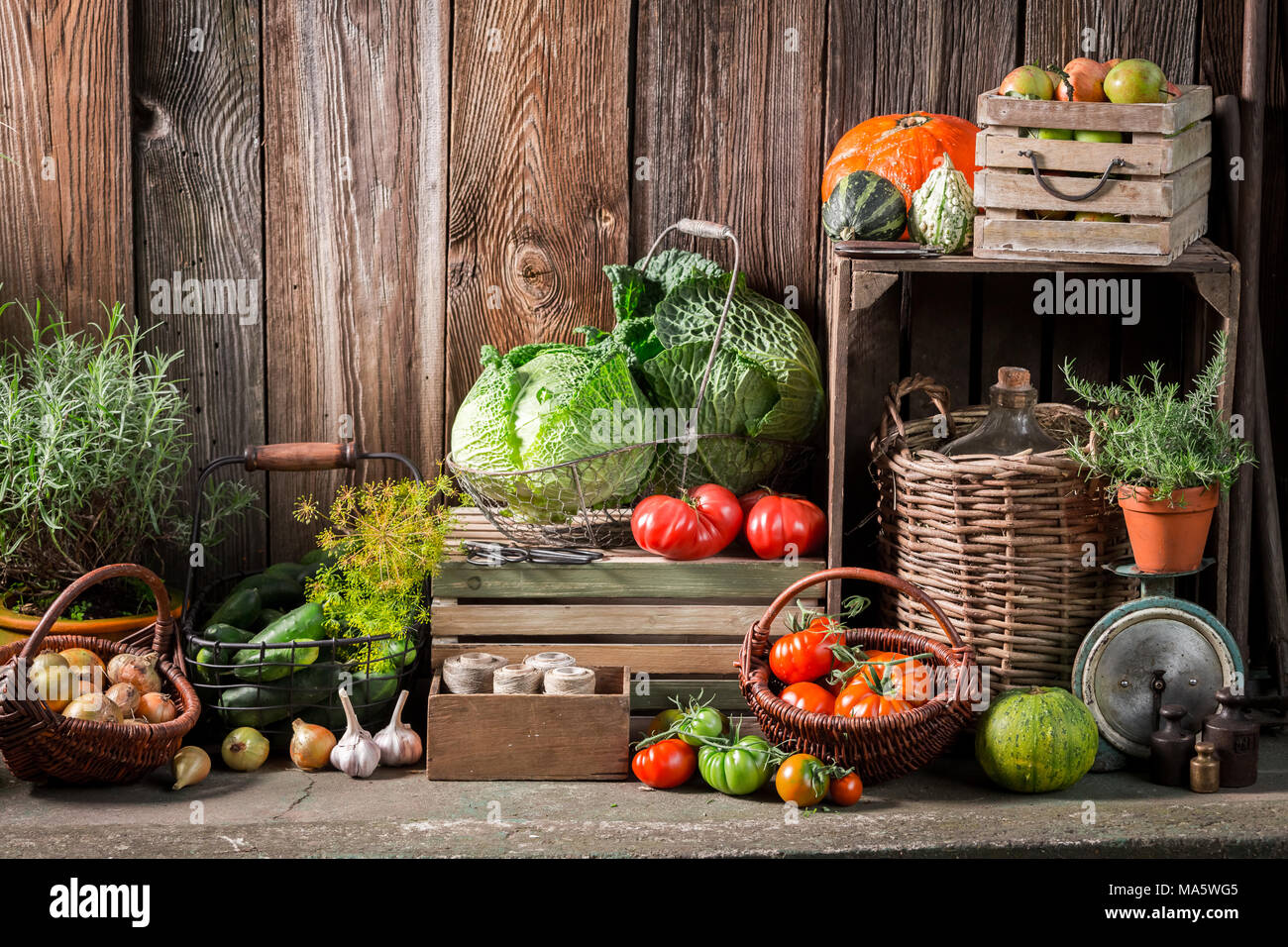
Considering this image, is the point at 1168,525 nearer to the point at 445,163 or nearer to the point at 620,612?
the point at 620,612

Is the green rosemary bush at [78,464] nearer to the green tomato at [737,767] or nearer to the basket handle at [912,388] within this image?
the green tomato at [737,767]

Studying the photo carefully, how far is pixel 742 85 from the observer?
12.7 feet

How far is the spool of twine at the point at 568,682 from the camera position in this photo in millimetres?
3160

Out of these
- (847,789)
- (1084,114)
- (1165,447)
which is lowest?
(847,789)

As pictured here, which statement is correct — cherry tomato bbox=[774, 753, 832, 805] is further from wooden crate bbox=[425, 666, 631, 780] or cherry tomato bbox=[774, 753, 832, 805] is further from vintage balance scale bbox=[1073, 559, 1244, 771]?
vintage balance scale bbox=[1073, 559, 1244, 771]

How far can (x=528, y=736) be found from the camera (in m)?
3.15

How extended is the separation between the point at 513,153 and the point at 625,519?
1257 millimetres

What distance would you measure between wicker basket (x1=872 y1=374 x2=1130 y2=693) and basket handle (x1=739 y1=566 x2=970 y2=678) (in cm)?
13

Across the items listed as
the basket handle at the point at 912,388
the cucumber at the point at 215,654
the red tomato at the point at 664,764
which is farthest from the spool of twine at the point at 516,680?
the basket handle at the point at 912,388

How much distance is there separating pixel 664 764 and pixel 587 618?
52 cm

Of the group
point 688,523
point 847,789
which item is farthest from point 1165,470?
point 688,523

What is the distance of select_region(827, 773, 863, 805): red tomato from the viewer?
9.84 feet

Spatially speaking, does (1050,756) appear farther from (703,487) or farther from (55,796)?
A: (55,796)

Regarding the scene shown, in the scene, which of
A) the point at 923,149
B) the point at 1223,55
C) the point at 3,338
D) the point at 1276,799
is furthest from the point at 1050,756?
the point at 3,338
